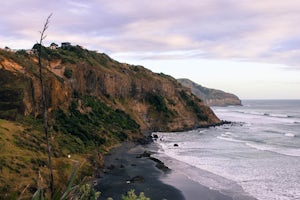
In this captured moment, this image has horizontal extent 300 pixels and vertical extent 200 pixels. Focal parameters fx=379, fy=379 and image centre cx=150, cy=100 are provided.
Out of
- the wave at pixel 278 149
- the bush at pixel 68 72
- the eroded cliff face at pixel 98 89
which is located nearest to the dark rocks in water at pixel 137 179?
the eroded cliff face at pixel 98 89

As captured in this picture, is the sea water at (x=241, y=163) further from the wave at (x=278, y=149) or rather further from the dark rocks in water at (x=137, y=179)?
the dark rocks in water at (x=137, y=179)

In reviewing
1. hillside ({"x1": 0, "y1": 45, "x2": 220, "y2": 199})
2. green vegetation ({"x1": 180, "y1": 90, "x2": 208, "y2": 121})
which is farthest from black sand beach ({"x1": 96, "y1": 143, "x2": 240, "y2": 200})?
green vegetation ({"x1": 180, "y1": 90, "x2": 208, "y2": 121})

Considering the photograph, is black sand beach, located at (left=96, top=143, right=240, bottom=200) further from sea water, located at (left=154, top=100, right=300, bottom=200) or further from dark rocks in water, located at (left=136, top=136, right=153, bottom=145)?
dark rocks in water, located at (left=136, top=136, right=153, bottom=145)

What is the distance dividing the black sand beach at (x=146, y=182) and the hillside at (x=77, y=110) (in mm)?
2553

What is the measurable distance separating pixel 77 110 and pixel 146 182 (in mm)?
32506

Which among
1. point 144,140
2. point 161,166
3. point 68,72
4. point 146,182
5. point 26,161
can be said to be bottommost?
point 146,182

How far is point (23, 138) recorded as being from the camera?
42188 mm

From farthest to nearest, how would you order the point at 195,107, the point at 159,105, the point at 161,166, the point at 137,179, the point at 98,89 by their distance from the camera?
1. the point at 195,107
2. the point at 159,105
3. the point at 98,89
4. the point at 161,166
5. the point at 137,179

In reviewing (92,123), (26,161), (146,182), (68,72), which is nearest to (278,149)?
(146,182)

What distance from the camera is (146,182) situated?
3906 cm

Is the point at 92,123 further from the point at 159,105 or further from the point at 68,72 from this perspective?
the point at 159,105

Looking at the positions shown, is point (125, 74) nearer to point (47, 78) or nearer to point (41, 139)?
point (47, 78)

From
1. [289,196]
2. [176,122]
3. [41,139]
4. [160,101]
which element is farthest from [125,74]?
[289,196]

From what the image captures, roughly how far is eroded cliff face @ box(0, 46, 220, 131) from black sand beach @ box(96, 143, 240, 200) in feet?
49.2
